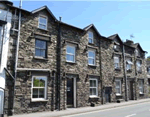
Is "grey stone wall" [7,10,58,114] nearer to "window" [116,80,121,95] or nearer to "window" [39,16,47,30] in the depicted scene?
"window" [39,16,47,30]

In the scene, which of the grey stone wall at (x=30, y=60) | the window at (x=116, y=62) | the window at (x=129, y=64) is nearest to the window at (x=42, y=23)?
the grey stone wall at (x=30, y=60)

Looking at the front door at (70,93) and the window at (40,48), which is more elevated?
the window at (40,48)

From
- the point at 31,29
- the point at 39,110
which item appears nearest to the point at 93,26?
the point at 31,29

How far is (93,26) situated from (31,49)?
26.6 ft

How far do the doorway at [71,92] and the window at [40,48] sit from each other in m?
3.64

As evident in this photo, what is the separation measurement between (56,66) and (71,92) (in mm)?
3031

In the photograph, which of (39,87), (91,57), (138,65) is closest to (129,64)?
(138,65)

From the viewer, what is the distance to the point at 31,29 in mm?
13086

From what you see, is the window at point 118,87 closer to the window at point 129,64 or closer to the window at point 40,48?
the window at point 129,64

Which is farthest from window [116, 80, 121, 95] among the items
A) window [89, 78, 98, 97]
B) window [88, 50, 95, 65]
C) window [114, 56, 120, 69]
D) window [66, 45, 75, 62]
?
window [66, 45, 75, 62]

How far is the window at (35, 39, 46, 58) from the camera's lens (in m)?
13.3

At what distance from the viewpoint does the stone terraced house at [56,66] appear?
1188 cm

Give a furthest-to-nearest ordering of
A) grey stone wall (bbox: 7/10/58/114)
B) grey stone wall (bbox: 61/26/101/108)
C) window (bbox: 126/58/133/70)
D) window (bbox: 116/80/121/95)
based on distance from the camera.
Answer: window (bbox: 126/58/133/70) → window (bbox: 116/80/121/95) → grey stone wall (bbox: 61/26/101/108) → grey stone wall (bbox: 7/10/58/114)

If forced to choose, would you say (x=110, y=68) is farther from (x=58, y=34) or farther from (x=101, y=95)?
(x=58, y=34)
